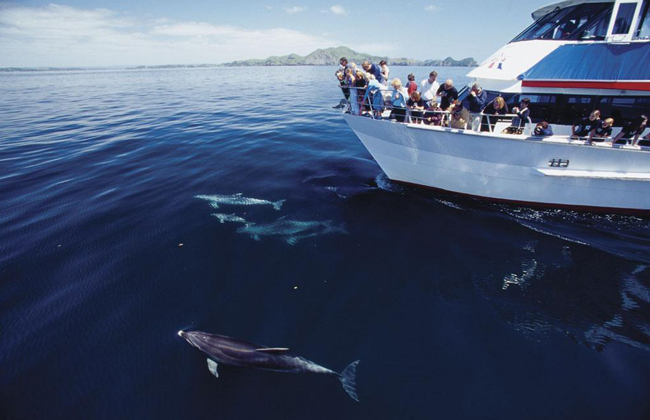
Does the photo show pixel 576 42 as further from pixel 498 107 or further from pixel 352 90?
pixel 352 90

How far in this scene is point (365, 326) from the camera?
5879mm

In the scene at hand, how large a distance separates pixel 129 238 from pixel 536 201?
14640mm

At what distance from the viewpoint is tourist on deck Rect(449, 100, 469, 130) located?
921 centimetres

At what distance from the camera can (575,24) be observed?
1066 cm

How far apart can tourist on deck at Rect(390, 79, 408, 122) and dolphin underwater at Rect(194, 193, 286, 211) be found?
569 centimetres

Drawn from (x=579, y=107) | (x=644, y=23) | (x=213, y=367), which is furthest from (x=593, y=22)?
(x=213, y=367)

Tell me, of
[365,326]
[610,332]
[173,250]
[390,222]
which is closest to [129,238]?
[173,250]

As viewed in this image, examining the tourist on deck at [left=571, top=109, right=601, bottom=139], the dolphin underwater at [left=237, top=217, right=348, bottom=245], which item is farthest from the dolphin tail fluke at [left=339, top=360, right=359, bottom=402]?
the tourist on deck at [left=571, top=109, right=601, bottom=139]

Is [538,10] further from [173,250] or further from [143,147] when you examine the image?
[143,147]

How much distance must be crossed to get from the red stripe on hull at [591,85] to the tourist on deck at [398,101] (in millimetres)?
4346

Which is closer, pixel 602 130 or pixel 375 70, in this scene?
pixel 602 130

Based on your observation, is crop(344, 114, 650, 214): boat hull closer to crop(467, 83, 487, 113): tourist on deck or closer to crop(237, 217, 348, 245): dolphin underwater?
crop(467, 83, 487, 113): tourist on deck

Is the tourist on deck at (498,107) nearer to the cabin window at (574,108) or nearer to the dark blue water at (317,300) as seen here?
the cabin window at (574,108)

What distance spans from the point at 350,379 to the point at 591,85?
471 inches
